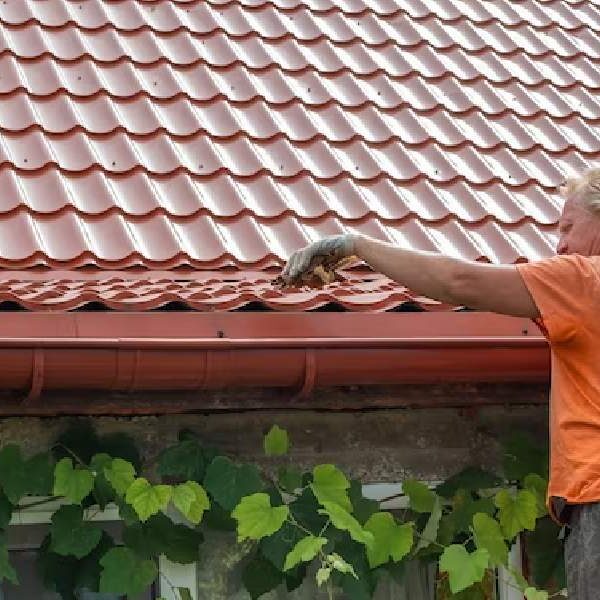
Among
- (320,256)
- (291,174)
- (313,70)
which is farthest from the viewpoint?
(313,70)

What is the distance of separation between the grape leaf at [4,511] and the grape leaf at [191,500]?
465 millimetres

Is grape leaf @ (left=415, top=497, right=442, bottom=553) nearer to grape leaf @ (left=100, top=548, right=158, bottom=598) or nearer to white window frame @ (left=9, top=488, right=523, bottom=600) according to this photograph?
white window frame @ (left=9, top=488, right=523, bottom=600)

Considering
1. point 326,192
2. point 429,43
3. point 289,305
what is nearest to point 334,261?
point 289,305

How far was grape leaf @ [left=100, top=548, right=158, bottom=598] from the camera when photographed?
3.93 metres

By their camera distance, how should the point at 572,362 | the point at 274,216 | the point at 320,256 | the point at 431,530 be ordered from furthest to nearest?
the point at 274,216 < the point at 431,530 < the point at 320,256 < the point at 572,362

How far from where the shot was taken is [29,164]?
190 inches

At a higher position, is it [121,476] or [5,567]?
[121,476]

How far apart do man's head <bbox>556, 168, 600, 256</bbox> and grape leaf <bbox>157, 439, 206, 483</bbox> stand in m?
1.31

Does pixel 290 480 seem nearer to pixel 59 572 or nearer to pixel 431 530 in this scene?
pixel 431 530

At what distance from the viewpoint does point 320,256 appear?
3533 millimetres

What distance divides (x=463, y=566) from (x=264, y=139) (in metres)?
1.90

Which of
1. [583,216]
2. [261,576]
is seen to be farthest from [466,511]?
[583,216]

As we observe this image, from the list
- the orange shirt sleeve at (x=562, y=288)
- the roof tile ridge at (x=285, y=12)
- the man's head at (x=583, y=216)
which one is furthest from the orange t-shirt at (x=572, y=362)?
the roof tile ridge at (x=285, y=12)

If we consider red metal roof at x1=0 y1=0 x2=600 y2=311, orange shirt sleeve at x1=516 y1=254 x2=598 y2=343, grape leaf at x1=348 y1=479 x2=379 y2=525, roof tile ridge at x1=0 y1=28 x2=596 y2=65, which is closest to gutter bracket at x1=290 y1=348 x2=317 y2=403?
red metal roof at x1=0 y1=0 x2=600 y2=311
